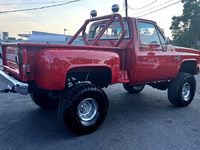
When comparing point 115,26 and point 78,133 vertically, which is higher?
point 115,26

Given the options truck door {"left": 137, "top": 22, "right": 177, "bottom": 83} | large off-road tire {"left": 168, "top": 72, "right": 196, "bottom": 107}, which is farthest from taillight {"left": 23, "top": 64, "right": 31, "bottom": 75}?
large off-road tire {"left": 168, "top": 72, "right": 196, "bottom": 107}

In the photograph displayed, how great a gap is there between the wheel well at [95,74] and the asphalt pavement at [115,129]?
788 millimetres

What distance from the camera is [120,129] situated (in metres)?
3.12

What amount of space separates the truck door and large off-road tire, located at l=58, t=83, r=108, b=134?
113 cm

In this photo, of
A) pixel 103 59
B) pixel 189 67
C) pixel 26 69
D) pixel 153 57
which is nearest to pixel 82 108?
pixel 103 59

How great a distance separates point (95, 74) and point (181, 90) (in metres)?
2.21

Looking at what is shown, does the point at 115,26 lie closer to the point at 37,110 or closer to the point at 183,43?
the point at 37,110

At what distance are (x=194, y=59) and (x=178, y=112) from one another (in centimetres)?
153

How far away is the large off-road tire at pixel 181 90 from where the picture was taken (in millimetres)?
4215

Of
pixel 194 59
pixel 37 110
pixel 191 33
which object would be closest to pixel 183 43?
pixel 191 33

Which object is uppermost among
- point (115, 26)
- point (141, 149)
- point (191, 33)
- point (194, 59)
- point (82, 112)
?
point (191, 33)

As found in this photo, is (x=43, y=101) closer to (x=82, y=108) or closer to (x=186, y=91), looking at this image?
(x=82, y=108)

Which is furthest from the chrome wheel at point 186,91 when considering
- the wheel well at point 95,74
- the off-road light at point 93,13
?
the off-road light at point 93,13

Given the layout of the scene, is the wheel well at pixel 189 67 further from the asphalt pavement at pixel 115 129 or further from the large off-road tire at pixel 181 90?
the asphalt pavement at pixel 115 129
